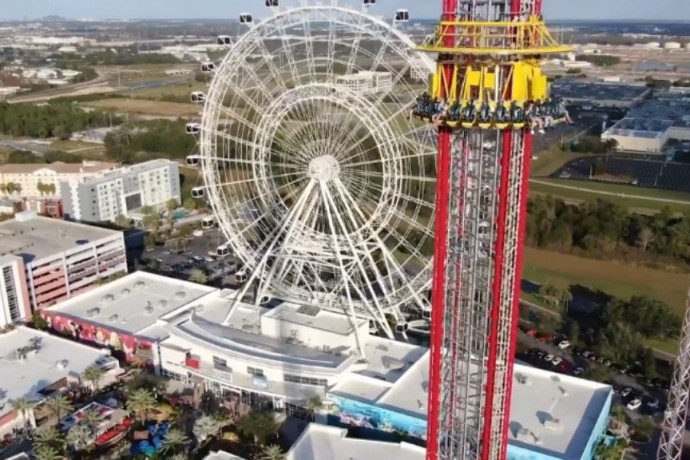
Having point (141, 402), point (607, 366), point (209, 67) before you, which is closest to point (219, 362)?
point (141, 402)

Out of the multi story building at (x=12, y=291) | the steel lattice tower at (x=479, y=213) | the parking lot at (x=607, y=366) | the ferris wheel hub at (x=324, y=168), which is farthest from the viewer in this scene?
the multi story building at (x=12, y=291)

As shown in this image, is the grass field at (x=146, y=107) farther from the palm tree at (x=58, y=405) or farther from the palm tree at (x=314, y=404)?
the palm tree at (x=314, y=404)

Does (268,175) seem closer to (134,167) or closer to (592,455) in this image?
(592,455)

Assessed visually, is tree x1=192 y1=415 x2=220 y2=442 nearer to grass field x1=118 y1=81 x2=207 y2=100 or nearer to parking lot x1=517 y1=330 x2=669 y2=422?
parking lot x1=517 y1=330 x2=669 y2=422

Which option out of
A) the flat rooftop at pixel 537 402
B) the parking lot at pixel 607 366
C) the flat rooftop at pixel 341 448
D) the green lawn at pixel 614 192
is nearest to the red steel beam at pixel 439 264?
the flat rooftop at pixel 341 448

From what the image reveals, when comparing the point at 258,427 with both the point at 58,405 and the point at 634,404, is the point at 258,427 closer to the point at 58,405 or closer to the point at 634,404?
the point at 58,405

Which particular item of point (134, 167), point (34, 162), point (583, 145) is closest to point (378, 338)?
point (134, 167)
